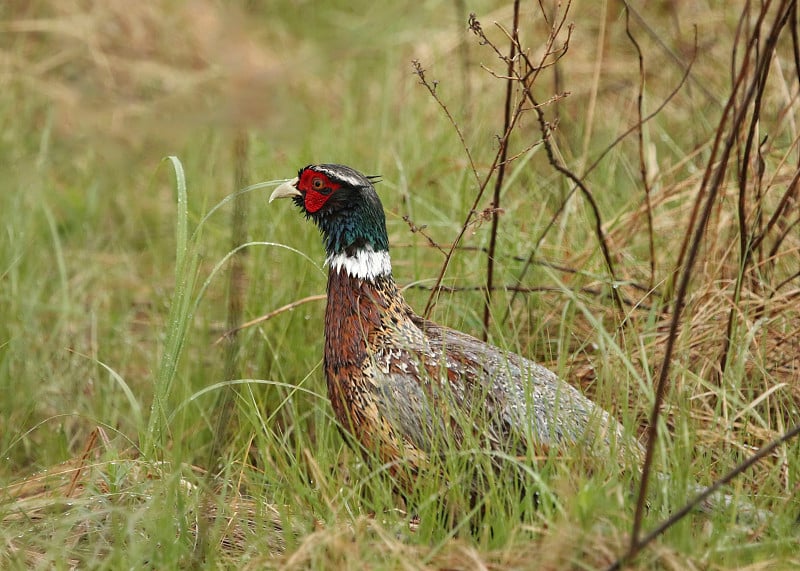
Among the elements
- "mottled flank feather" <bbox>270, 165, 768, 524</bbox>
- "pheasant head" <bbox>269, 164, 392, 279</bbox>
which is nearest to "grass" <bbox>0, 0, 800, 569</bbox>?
"mottled flank feather" <bbox>270, 165, 768, 524</bbox>

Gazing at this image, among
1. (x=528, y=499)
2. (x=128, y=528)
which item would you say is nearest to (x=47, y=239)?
(x=128, y=528)

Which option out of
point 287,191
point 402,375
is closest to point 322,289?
point 287,191

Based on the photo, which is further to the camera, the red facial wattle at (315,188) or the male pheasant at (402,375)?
the red facial wattle at (315,188)

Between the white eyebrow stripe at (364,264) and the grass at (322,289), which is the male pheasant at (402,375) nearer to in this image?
the white eyebrow stripe at (364,264)

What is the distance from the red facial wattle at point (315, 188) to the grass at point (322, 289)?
0.20 meters

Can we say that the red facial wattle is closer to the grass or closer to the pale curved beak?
the pale curved beak

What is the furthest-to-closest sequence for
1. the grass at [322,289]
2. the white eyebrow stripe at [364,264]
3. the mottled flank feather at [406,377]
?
1. the white eyebrow stripe at [364,264]
2. the mottled flank feather at [406,377]
3. the grass at [322,289]

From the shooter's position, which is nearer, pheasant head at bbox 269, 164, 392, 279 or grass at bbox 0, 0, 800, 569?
grass at bbox 0, 0, 800, 569

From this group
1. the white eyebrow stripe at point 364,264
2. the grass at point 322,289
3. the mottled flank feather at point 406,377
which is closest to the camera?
the grass at point 322,289

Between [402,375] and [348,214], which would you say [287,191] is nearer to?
[348,214]

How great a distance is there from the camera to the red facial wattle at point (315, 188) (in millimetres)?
3609

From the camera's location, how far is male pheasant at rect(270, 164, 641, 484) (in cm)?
322

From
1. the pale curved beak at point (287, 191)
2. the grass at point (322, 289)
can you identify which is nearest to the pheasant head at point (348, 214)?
the pale curved beak at point (287, 191)

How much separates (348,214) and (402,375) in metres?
0.59
